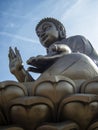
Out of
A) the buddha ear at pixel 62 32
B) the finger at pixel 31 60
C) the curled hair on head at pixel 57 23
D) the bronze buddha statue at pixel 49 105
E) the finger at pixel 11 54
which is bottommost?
the bronze buddha statue at pixel 49 105

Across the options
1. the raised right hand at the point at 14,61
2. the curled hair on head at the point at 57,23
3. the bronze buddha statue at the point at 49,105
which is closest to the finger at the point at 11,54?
the raised right hand at the point at 14,61

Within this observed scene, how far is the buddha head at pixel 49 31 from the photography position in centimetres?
546

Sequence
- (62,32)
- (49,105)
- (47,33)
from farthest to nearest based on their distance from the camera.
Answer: (62,32) → (47,33) → (49,105)

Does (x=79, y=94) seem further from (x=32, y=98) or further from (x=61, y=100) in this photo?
(x=32, y=98)

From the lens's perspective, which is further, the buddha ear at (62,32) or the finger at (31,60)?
the buddha ear at (62,32)

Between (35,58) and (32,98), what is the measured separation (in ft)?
3.92

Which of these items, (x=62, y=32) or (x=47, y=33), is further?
(x=62, y=32)

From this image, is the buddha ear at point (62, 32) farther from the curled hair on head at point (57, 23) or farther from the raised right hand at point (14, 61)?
the raised right hand at point (14, 61)

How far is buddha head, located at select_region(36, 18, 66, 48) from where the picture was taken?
546cm

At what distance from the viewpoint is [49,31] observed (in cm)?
548

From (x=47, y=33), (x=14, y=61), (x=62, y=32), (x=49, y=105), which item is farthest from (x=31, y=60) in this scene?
(x=62, y=32)

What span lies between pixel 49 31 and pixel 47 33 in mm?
54

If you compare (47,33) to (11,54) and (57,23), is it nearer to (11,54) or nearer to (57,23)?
(57,23)

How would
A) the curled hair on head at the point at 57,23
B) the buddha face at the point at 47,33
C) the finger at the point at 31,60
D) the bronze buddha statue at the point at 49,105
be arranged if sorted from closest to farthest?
the bronze buddha statue at the point at 49,105 → the finger at the point at 31,60 → the buddha face at the point at 47,33 → the curled hair on head at the point at 57,23
